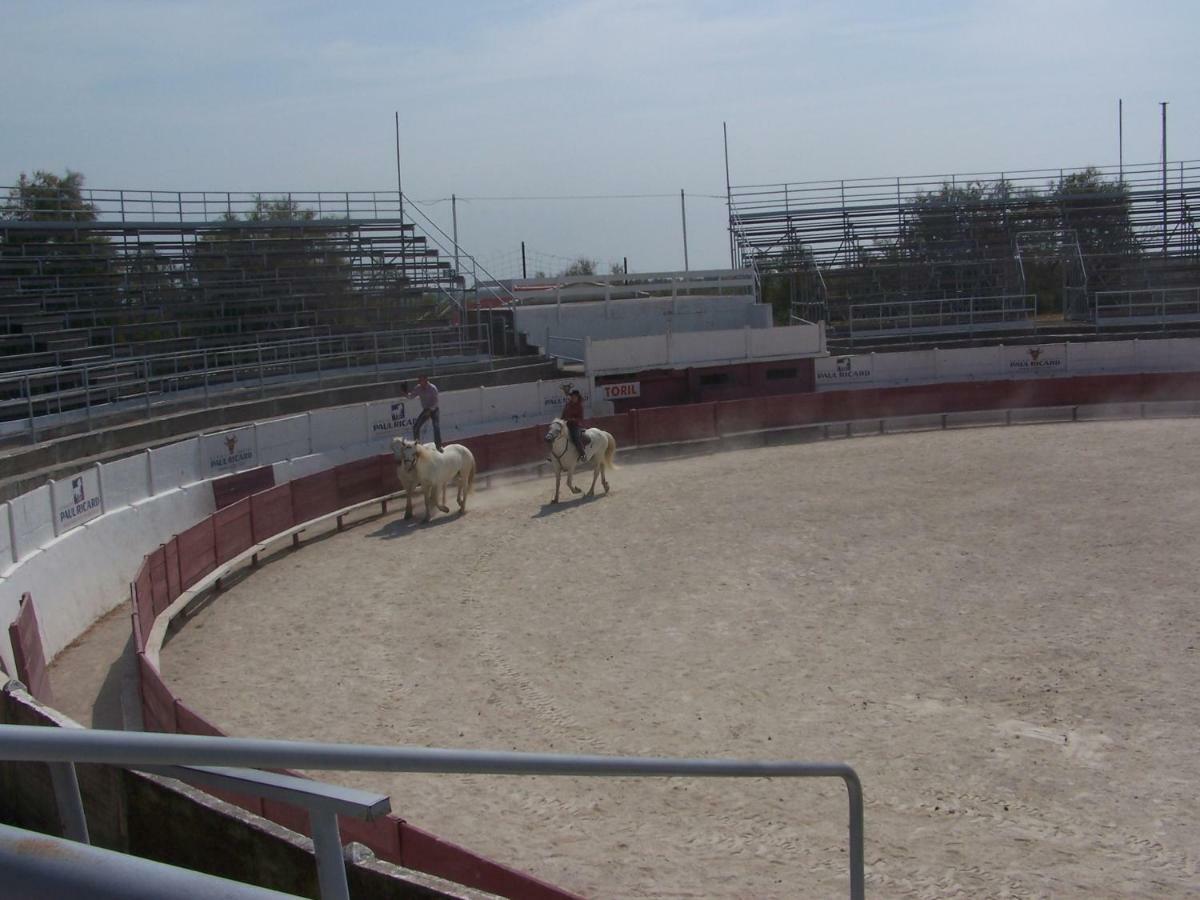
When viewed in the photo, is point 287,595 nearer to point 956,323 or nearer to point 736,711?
point 736,711

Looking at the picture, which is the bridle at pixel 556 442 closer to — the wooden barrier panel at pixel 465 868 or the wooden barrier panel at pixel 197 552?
the wooden barrier panel at pixel 197 552

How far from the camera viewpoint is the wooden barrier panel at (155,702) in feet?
28.6

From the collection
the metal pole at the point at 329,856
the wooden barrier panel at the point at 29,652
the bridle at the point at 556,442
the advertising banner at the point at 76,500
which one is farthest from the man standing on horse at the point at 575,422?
the metal pole at the point at 329,856

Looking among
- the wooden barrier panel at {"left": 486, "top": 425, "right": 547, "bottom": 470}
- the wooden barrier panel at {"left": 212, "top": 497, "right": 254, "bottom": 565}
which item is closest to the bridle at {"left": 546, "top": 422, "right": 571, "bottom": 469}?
the wooden barrier panel at {"left": 486, "top": 425, "right": 547, "bottom": 470}

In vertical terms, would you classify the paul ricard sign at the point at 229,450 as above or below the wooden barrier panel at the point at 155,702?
above

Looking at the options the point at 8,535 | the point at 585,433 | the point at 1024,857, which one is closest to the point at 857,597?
the point at 1024,857

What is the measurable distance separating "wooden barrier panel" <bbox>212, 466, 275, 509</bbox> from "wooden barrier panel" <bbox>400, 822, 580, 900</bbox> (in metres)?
13.1

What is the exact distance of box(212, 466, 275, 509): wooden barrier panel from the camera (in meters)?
18.8

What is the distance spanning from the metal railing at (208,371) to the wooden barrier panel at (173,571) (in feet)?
24.9

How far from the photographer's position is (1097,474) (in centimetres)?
2050

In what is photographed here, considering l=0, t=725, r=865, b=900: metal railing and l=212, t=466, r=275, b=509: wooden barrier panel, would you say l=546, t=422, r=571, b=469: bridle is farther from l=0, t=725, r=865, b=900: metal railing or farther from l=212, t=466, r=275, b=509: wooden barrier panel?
l=0, t=725, r=865, b=900: metal railing

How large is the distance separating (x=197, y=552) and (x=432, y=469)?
4878 millimetres

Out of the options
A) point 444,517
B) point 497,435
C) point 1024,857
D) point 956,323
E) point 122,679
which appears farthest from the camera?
point 956,323

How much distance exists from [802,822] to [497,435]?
16.1 meters
